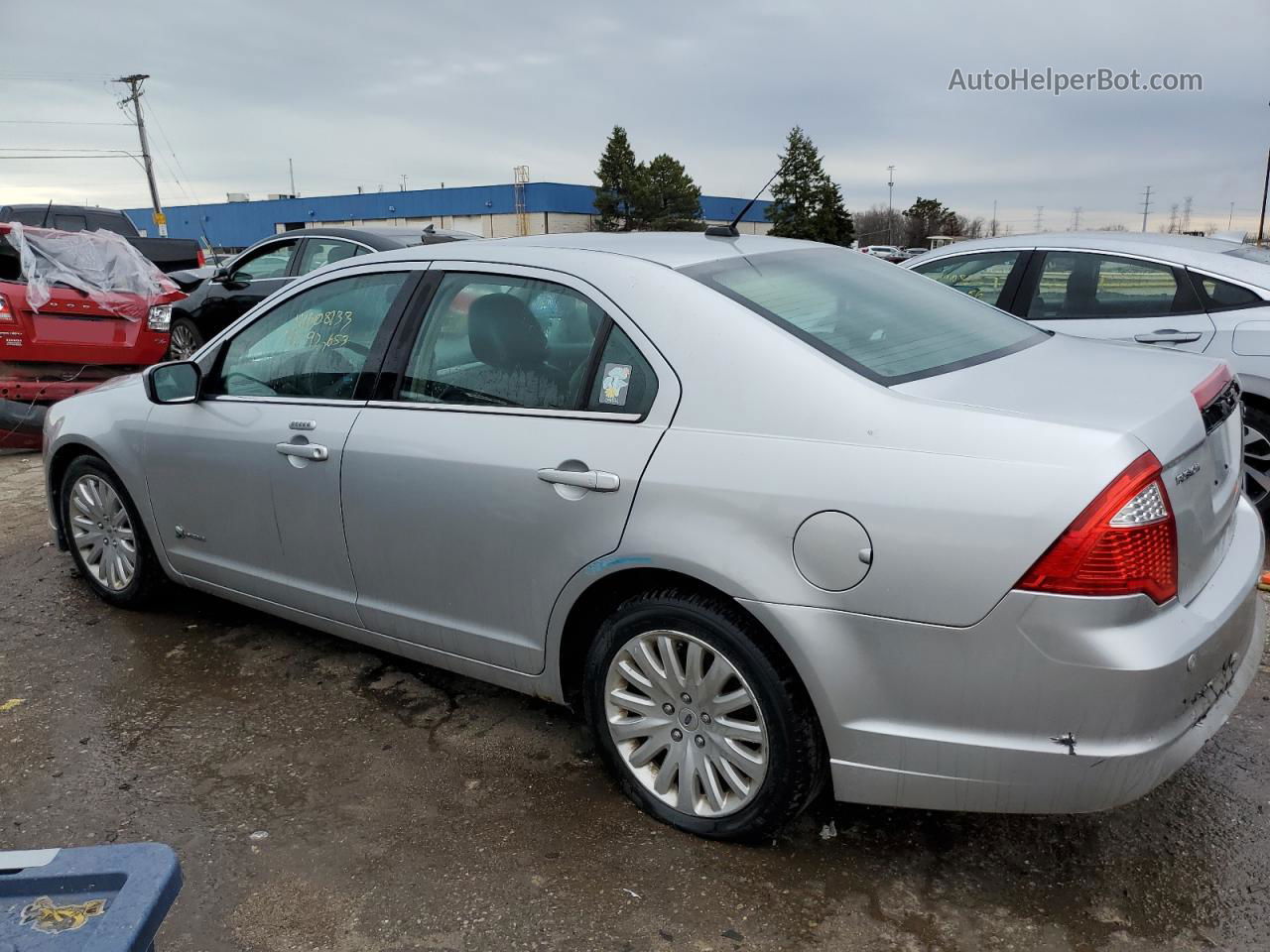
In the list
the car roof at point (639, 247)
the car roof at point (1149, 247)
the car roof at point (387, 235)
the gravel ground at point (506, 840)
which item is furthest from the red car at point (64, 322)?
the car roof at point (1149, 247)

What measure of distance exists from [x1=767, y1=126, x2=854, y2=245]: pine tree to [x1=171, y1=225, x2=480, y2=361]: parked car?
68.4 meters

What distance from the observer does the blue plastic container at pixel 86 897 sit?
125 cm

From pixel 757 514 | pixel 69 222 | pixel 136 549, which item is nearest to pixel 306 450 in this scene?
pixel 136 549

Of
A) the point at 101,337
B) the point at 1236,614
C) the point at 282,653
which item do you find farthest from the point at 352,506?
the point at 101,337

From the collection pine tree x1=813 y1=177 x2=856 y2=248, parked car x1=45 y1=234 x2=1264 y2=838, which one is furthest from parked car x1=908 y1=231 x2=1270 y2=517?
pine tree x1=813 y1=177 x2=856 y2=248

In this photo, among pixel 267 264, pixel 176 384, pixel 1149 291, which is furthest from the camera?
pixel 267 264

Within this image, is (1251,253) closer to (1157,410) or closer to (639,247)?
(1157,410)

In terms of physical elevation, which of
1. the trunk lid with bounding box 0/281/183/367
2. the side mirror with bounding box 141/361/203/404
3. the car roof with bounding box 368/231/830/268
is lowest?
the trunk lid with bounding box 0/281/183/367

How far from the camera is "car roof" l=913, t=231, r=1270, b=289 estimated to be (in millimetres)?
5410

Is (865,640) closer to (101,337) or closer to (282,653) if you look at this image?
(282,653)

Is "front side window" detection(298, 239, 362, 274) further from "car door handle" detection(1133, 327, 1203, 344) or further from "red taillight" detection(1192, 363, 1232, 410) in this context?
"red taillight" detection(1192, 363, 1232, 410)

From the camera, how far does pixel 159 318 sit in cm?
891

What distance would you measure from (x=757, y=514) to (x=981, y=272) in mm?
4321

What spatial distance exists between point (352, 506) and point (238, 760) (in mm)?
915
